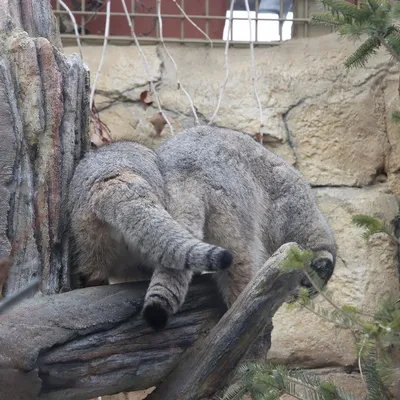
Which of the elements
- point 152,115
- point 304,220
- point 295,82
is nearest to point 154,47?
point 152,115

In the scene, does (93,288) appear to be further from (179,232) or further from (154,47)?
(154,47)

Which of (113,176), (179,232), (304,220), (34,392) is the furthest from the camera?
(304,220)

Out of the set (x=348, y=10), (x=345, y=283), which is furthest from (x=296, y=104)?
(x=348, y=10)

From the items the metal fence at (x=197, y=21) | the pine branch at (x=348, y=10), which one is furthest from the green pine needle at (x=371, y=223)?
the metal fence at (x=197, y=21)

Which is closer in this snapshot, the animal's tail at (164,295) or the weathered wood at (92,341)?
the weathered wood at (92,341)

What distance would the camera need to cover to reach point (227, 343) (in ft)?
12.9

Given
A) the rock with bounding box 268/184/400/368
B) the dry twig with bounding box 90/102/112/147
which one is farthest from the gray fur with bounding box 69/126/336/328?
the rock with bounding box 268/184/400/368

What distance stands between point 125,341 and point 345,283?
3.19 meters

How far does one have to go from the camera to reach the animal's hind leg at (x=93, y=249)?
407cm

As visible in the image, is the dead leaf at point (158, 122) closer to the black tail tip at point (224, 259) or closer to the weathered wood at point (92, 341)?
the weathered wood at point (92, 341)

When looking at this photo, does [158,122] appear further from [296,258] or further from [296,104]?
[296,258]

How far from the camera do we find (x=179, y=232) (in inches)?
149

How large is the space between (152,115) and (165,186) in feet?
9.08

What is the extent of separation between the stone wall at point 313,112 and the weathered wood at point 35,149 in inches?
99.9
